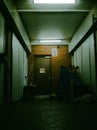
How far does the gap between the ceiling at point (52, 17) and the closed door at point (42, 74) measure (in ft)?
4.50

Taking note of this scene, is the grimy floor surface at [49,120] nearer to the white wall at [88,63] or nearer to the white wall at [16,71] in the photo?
the white wall at [16,71]

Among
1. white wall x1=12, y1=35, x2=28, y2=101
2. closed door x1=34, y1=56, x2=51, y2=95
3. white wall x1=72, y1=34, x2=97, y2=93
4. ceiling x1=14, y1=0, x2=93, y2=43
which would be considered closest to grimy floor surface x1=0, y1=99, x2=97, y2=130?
white wall x1=12, y1=35, x2=28, y2=101

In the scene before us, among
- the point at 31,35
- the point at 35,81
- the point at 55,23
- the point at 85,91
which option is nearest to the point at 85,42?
the point at 55,23

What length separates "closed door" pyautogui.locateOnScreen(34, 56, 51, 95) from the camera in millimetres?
9891

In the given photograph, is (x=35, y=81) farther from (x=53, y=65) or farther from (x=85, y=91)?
(x=85, y=91)

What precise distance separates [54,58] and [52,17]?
3637 millimetres

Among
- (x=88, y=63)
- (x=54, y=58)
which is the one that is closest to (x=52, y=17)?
(x=88, y=63)

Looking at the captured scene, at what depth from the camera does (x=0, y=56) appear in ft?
13.7

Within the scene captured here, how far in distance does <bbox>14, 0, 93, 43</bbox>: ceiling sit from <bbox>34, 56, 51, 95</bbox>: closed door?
1.37 meters

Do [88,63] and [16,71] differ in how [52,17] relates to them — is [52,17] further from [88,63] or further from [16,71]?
[16,71]

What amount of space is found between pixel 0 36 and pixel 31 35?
4.71 m

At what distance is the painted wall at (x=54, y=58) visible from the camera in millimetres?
9959

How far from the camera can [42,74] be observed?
1003 cm

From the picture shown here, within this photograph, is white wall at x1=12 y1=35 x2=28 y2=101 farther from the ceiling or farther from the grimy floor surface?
the grimy floor surface
